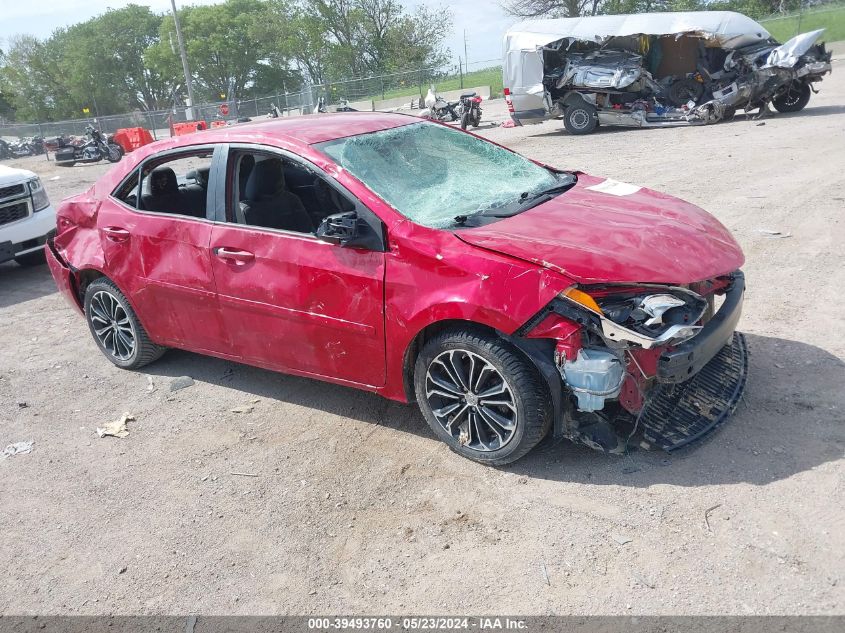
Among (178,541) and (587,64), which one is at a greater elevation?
(587,64)

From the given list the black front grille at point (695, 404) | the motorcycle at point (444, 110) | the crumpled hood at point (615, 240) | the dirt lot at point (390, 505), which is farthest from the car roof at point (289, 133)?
the motorcycle at point (444, 110)

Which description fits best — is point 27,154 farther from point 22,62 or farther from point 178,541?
point 22,62

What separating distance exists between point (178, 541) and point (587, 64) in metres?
16.2

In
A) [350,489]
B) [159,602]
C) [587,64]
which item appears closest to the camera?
[159,602]

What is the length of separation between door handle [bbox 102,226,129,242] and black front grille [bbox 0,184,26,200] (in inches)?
166

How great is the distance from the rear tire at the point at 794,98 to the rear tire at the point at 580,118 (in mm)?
4086

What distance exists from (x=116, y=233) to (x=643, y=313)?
360cm

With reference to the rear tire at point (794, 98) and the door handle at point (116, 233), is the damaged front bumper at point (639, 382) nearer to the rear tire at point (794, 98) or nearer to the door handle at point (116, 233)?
the door handle at point (116, 233)

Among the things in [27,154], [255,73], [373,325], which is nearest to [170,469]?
[373,325]

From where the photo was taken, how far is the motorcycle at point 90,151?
81.5ft

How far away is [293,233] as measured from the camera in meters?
4.12

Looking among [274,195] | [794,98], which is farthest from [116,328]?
[794,98]

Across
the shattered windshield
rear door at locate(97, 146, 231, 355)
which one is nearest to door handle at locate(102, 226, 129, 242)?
rear door at locate(97, 146, 231, 355)

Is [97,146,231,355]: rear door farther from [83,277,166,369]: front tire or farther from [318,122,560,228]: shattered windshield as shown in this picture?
[318,122,560,228]: shattered windshield
